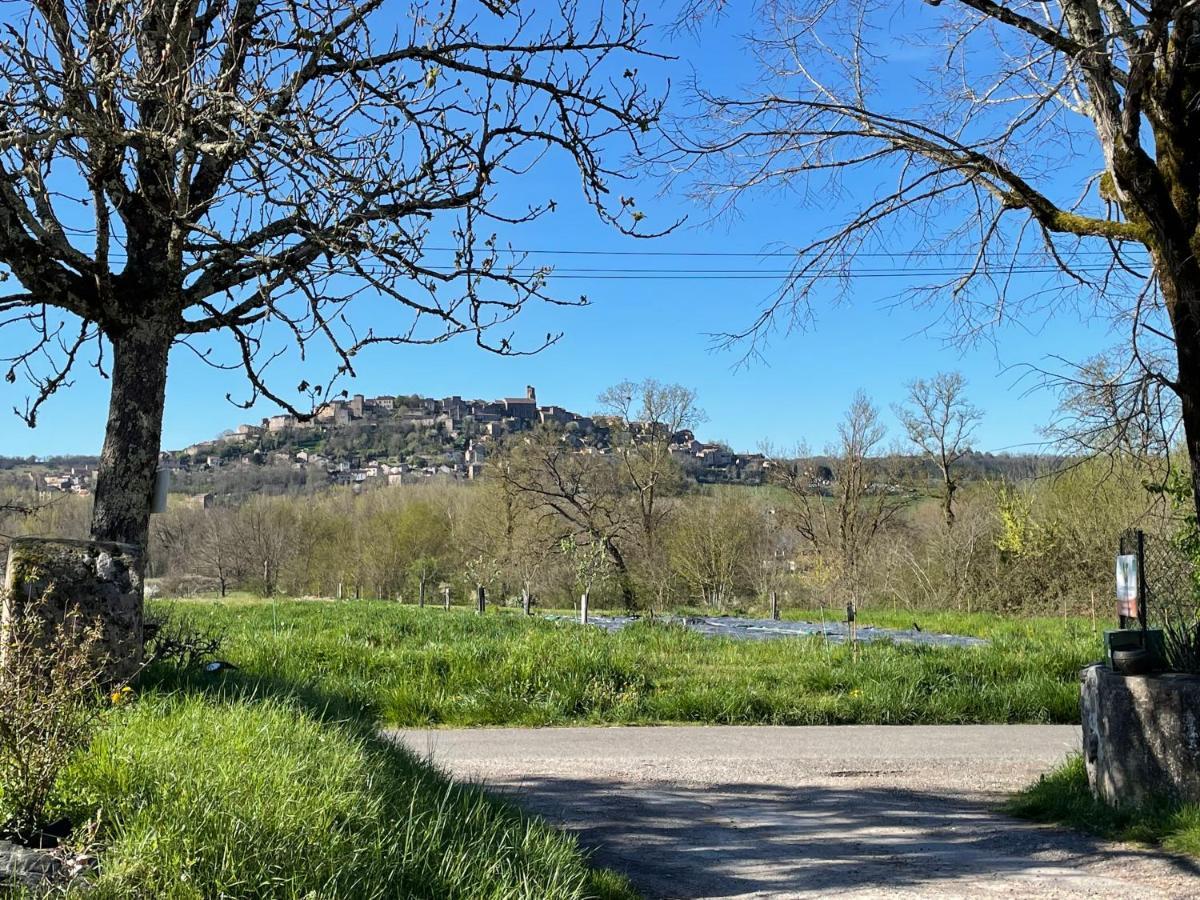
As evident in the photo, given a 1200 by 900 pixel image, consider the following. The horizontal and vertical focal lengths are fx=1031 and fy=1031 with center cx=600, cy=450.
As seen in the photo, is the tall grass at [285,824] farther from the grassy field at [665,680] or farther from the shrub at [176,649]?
the grassy field at [665,680]

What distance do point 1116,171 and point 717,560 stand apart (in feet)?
127

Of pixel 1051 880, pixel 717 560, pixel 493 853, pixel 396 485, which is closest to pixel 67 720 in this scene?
pixel 493 853

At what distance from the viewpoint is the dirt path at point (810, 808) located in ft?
18.0

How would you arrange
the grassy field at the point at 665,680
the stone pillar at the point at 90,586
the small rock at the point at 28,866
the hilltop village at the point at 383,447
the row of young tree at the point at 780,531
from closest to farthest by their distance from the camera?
the small rock at the point at 28,866 → the stone pillar at the point at 90,586 → the grassy field at the point at 665,680 → the row of young tree at the point at 780,531 → the hilltop village at the point at 383,447

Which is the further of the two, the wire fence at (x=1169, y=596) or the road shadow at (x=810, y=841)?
the wire fence at (x=1169, y=596)

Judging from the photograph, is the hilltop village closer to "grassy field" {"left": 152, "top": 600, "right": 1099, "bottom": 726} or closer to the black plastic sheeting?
the black plastic sheeting

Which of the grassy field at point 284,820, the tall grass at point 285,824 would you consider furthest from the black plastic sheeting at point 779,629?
the tall grass at point 285,824

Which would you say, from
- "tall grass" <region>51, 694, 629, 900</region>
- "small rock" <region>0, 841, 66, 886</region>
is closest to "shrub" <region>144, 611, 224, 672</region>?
"tall grass" <region>51, 694, 629, 900</region>

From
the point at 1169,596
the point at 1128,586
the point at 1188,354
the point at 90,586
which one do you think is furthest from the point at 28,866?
the point at 1169,596

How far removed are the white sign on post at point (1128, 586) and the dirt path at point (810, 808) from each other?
1.64 m

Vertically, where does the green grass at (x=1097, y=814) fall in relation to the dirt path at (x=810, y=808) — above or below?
above

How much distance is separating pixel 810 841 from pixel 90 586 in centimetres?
476

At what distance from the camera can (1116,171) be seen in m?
7.28

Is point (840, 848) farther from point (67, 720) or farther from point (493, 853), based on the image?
point (67, 720)
